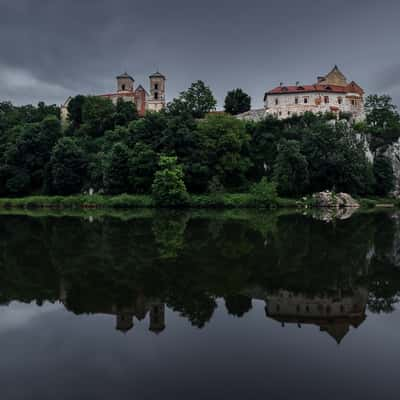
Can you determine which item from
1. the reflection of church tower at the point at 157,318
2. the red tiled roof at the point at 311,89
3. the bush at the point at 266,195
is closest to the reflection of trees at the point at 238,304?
the reflection of church tower at the point at 157,318

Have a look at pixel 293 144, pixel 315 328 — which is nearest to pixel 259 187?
pixel 293 144

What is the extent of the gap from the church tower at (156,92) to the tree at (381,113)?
135ft

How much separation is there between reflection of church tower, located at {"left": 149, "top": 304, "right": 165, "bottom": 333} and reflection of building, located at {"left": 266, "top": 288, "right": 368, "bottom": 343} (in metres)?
2.33

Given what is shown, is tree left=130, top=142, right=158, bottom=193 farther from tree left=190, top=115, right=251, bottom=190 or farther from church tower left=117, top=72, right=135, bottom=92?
church tower left=117, top=72, right=135, bottom=92

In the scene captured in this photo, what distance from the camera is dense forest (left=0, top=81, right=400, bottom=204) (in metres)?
51.3

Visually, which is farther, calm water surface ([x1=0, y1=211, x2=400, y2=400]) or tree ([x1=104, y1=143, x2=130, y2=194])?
tree ([x1=104, y1=143, x2=130, y2=194])

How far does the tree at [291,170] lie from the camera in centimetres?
5016

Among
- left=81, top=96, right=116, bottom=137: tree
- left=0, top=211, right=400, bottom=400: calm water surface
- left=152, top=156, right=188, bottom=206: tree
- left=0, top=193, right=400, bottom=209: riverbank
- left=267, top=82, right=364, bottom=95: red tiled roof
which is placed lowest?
left=0, top=211, right=400, bottom=400: calm water surface

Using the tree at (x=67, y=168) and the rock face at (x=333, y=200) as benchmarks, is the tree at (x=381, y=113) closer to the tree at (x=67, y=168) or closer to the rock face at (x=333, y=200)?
the rock face at (x=333, y=200)

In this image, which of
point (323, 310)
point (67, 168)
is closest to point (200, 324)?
point (323, 310)

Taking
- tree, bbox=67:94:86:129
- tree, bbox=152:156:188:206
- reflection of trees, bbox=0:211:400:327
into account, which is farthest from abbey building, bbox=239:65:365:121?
reflection of trees, bbox=0:211:400:327

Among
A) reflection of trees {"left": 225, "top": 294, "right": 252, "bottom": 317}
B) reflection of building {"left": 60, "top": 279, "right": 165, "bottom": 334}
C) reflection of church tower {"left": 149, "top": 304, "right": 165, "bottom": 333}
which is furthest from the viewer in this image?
reflection of trees {"left": 225, "top": 294, "right": 252, "bottom": 317}

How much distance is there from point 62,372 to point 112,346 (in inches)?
41.1

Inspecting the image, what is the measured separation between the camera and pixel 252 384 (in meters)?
5.57
